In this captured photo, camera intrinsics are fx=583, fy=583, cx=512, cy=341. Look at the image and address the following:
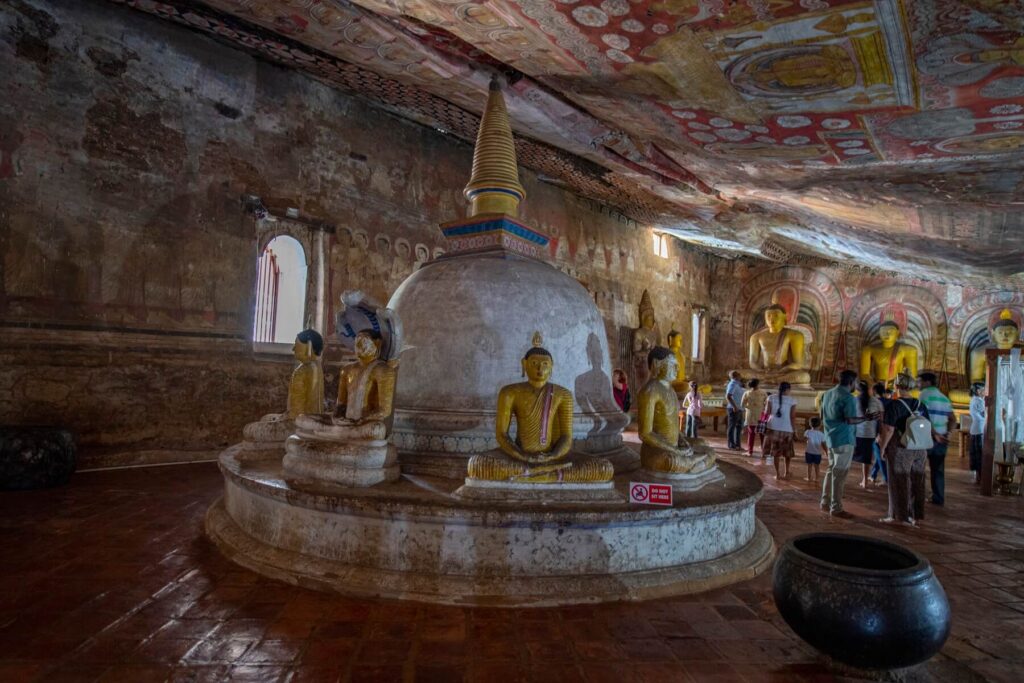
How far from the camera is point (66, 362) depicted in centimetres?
691

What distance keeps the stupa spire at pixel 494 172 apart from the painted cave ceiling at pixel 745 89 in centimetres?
88

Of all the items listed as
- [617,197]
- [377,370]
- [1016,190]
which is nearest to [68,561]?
[377,370]

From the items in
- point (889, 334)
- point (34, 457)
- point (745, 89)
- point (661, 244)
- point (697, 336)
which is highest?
point (661, 244)

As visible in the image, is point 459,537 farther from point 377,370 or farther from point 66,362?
point 66,362

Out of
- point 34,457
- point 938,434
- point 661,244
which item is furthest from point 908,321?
point 34,457

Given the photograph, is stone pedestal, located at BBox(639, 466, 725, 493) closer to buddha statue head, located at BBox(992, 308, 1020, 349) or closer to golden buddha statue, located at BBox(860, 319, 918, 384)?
buddha statue head, located at BBox(992, 308, 1020, 349)

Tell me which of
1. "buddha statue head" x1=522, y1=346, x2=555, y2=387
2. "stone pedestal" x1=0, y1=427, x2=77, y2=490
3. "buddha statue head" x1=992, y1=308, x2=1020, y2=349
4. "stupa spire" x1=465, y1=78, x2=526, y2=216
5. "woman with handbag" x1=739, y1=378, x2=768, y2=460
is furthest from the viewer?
"buddha statue head" x1=992, y1=308, x2=1020, y2=349

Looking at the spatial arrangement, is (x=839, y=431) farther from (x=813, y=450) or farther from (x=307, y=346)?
(x=307, y=346)

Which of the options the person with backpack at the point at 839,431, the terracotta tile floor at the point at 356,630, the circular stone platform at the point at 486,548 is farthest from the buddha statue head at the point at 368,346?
the person with backpack at the point at 839,431

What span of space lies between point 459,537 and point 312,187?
717 centimetres

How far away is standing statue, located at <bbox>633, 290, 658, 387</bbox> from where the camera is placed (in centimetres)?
1529

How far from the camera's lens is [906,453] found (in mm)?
5348

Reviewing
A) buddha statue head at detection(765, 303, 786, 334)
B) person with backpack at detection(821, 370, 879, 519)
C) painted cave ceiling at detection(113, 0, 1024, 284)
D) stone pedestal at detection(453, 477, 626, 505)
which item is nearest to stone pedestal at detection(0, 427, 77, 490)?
stone pedestal at detection(453, 477, 626, 505)

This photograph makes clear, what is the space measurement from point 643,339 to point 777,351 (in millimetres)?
3701
